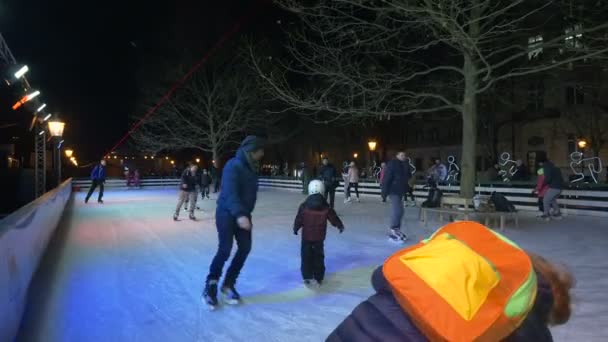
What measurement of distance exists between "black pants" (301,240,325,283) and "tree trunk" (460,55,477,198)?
6861mm

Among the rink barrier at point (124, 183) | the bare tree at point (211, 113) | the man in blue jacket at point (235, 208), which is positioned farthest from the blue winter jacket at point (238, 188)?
the rink barrier at point (124, 183)

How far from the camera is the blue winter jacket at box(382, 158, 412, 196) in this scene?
833cm

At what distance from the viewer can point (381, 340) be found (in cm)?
115

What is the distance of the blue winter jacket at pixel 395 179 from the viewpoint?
8.33 metres

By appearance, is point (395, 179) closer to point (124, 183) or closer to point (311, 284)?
point (311, 284)

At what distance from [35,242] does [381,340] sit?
6.23 meters

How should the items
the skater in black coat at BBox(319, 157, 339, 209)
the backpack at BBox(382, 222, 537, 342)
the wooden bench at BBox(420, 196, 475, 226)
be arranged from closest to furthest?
the backpack at BBox(382, 222, 537, 342) → the wooden bench at BBox(420, 196, 475, 226) → the skater in black coat at BBox(319, 157, 339, 209)

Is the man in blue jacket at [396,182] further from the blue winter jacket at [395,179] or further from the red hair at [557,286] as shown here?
the red hair at [557,286]

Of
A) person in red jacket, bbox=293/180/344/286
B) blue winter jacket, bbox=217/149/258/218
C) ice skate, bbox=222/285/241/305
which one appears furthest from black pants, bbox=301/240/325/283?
blue winter jacket, bbox=217/149/258/218

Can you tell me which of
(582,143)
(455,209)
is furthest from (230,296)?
(582,143)

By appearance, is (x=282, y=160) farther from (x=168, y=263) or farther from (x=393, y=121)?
(x=168, y=263)

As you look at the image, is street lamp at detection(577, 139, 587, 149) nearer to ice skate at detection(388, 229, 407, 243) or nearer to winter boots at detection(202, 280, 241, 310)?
ice skate at detection(388, 229, 407, 243)

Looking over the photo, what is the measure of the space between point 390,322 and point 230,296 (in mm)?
3967

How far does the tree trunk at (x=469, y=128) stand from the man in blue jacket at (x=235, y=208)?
7.99 meters
